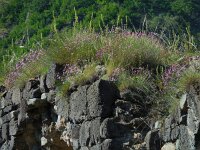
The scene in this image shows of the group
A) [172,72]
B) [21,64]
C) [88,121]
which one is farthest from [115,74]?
[21,64]

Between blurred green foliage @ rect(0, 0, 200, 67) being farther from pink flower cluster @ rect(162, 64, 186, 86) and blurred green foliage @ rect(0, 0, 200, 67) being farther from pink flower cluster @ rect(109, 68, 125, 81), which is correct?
pink flower cluster @ rect(162, 64, 186, 86)

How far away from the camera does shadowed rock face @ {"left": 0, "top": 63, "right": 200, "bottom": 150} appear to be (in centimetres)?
619

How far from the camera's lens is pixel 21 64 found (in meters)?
9.79

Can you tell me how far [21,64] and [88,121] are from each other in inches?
113

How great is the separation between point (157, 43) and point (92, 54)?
94cm

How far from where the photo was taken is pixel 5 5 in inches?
1652

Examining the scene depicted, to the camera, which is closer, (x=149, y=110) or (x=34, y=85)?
(x=149, y=110)

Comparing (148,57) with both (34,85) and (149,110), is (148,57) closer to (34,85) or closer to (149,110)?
(149,110)

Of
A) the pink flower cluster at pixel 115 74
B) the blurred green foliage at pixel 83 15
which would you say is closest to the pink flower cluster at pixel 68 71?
the pink flower cluster at pixel 115 74

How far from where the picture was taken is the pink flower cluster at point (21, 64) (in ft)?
31.3

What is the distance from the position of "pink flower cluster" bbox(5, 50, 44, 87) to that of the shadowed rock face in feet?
0.72

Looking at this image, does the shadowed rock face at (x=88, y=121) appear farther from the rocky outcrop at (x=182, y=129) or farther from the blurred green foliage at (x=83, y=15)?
the blurred green foliage at (x=83, y=15)

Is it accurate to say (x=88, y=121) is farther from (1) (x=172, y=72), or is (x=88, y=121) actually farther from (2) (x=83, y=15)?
(2) (x=83, y=15)

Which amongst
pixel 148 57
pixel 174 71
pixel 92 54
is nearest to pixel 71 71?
pixel 92 54
